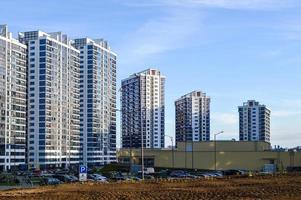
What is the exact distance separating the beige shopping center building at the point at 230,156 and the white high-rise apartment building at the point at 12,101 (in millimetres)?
48033

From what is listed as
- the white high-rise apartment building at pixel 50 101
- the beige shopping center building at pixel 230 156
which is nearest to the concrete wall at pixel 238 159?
the beige shopping center building at pixel 230 156

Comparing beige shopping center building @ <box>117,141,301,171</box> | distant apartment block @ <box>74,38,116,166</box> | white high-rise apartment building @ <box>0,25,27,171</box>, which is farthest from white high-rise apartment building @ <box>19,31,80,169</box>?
beige shopping center building @ <box>117,141,301,171</box>

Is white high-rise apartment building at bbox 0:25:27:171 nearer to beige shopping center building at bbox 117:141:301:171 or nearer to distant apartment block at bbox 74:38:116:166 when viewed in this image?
distant apartment block at bbox 74:38:116:166

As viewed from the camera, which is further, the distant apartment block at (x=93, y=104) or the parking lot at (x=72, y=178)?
the distant apartment block at (x=93, y=104)

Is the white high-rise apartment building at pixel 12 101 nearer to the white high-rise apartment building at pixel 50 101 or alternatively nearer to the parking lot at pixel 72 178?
the white high-rise apartment building at pixel 50 101

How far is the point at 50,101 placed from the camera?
168 m

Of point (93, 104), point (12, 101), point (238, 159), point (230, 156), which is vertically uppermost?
point (93, 104)

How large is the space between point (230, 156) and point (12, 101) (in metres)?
68.0

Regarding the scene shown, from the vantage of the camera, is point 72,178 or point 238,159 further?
point 238,159

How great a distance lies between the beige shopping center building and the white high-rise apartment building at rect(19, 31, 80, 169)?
46641mm

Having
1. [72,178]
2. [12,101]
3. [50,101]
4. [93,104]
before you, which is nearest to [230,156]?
[72,178]

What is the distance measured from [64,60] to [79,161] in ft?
114

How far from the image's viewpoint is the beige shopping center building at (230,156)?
418 ft

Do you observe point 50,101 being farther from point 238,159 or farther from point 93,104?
point 238,159
